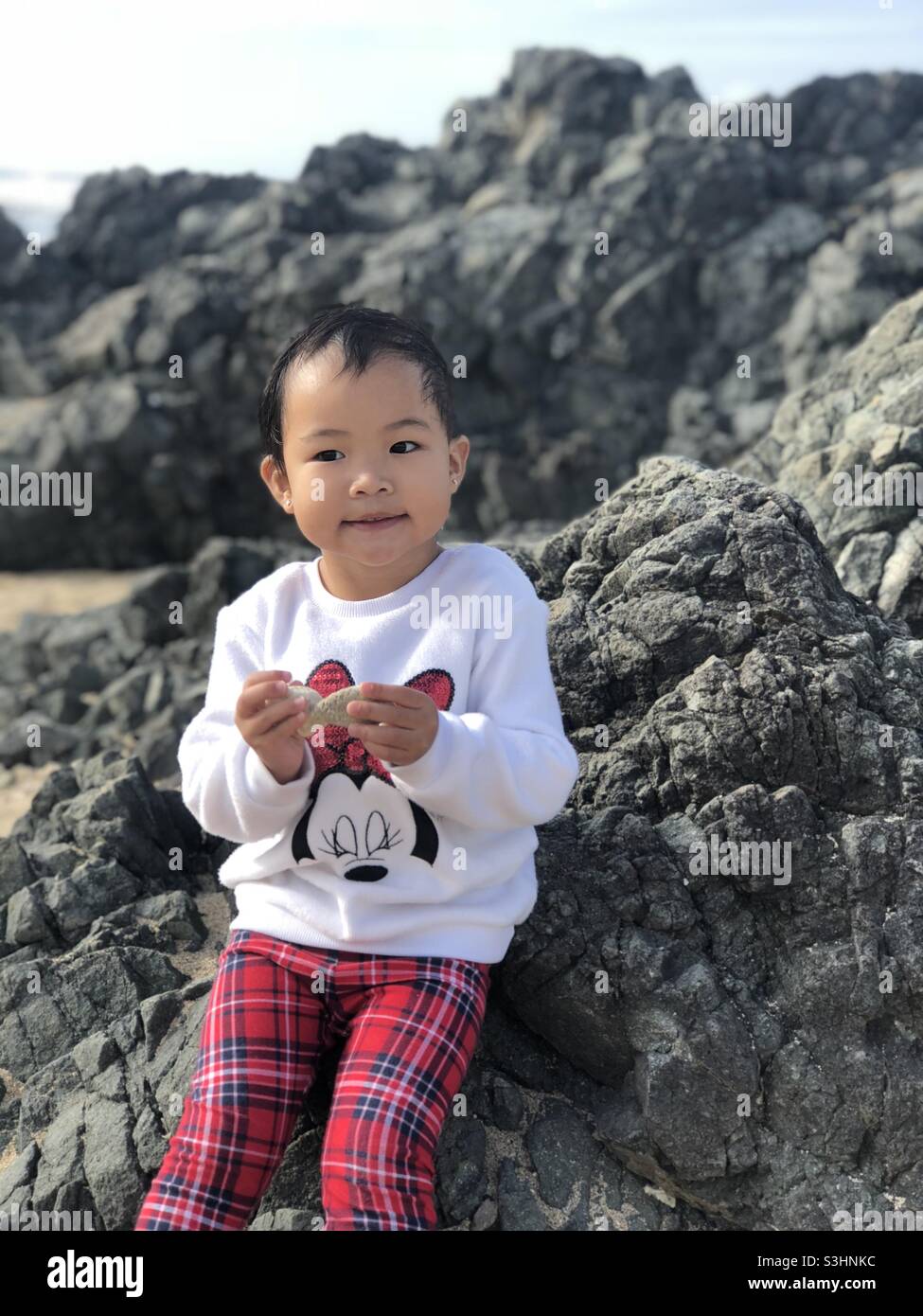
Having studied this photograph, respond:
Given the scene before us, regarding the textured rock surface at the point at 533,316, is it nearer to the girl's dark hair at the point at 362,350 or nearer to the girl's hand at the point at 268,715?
the girl's dark hair at the point at 362,350

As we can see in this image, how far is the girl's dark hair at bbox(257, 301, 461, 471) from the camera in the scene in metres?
2.76

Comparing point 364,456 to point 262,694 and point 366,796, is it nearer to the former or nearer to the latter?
point 262,694

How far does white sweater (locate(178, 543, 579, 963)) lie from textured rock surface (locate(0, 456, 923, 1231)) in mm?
396

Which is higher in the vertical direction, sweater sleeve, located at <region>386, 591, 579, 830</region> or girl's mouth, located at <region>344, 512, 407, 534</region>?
girl's mouth, located at <region>344, 512, 407, 534</region>

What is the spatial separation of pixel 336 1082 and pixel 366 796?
0.59 meters

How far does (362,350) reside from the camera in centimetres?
274

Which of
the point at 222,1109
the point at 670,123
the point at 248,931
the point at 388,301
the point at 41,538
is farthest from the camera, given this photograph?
the point at 670,123

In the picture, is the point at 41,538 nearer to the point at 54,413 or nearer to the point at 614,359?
the point at 54,413

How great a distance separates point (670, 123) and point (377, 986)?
18.1 meters

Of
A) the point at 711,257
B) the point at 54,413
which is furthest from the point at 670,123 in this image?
the point at 54,413

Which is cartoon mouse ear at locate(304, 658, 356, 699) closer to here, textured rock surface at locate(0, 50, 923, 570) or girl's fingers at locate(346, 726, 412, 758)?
girl's fingers at locate(346, 726, 412, 758)

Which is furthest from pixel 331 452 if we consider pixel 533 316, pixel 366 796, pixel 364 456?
pixel 533 316

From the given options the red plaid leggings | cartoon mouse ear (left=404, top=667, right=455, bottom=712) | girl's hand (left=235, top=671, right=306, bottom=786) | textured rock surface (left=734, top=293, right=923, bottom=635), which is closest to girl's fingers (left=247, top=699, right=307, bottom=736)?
girl's hand (left=235, top=671, right=306, bottom=786)

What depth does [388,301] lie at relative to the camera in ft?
51.3
